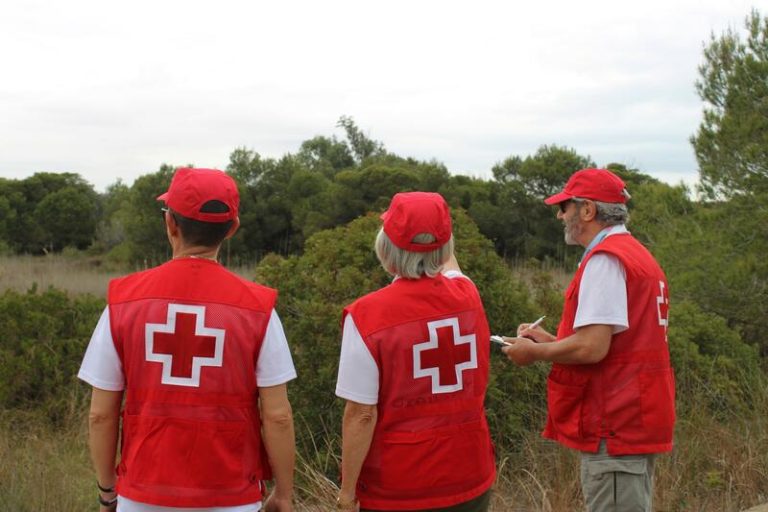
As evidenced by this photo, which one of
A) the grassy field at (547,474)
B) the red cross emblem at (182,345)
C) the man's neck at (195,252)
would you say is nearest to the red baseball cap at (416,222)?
the man's neck at (195,252)

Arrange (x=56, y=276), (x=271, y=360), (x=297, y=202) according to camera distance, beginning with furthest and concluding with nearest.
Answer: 1. (x=297, y=202)
2. (x=56, y=276)
3. (x=271, y=360)

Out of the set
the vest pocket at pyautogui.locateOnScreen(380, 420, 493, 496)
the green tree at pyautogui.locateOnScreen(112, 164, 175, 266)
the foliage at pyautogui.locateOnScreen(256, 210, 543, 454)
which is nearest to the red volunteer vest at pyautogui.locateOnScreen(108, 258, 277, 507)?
the vest pocket at pyautogui.locateOnScreen(380, 420, 493, 496)

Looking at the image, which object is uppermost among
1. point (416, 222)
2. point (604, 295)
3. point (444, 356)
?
point (416, 222)

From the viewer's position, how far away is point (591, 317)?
3572mm

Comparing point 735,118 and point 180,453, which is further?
point 735,118

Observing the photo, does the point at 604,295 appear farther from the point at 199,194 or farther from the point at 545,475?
the point at 545,475

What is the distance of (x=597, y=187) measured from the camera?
152 inches

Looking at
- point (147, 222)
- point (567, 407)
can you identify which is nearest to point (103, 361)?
point (567, 407)

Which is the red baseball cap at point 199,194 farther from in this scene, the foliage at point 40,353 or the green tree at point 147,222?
the green tree at point 147,222

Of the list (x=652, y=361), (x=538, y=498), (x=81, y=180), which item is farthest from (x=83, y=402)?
(x=81, y=180)

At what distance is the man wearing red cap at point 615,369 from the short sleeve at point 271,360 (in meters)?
1.15

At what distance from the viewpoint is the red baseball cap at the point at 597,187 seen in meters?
3.87

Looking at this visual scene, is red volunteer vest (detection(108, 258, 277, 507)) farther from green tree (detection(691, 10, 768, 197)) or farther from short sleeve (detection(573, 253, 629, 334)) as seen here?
green tree (detection(691, 10, 768, 197))

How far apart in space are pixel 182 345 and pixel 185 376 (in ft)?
0.36
